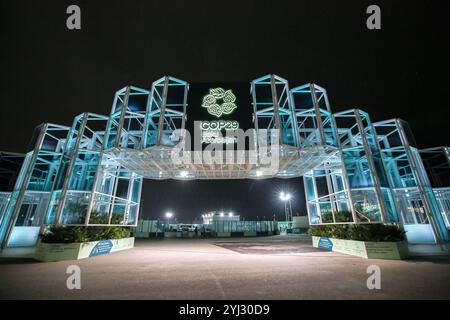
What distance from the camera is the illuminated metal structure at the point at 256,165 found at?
12484mm

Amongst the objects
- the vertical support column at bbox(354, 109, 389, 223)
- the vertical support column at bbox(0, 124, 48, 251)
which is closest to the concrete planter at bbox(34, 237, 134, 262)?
the vertical support column at bbox(0, 124, 48, 251)

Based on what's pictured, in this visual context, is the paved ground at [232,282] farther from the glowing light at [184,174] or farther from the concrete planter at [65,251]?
the glowing light at [184,174]

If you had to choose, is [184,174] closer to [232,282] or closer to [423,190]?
[232,282]

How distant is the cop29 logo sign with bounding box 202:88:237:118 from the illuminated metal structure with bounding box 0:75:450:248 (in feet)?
5.14

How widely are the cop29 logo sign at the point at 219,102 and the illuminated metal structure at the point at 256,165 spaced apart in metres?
1.57

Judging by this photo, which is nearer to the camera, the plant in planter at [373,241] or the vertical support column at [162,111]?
the plant in planter at [373,241]

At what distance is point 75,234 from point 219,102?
1149cm

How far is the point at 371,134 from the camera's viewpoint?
1436 centimetres

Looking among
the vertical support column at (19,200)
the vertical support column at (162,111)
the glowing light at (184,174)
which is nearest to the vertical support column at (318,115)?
the vertical support column at (162,111)

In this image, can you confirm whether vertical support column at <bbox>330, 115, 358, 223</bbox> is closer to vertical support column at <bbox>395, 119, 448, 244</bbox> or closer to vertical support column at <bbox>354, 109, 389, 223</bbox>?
vertical support column at <bbox>354, 109, 389, 223</bbox>

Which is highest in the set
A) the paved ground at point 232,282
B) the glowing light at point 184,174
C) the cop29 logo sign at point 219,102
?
the cop29 logo sign at point 219,102
